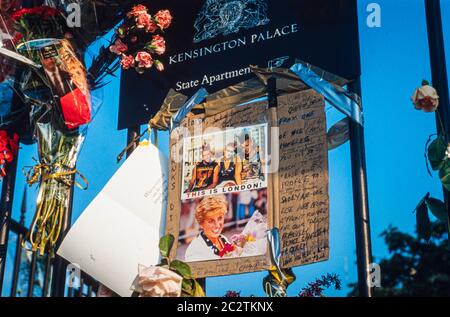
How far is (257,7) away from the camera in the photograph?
333 cm

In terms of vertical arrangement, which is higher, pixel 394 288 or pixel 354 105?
pixel 354 105

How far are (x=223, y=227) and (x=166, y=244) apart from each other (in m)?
A: 0.24

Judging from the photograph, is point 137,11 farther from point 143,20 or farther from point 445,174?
point 445,174

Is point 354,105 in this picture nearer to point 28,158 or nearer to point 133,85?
point 133,85

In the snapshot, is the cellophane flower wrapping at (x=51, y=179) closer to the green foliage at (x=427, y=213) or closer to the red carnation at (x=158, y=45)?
the red carnation at (x=158, y=45)

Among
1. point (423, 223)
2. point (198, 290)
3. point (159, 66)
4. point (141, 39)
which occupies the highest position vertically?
point (141, 39)

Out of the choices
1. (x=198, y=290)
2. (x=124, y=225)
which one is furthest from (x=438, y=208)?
(x=124, y=225)

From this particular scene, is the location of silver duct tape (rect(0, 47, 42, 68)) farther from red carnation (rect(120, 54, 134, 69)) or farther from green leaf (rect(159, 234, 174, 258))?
green leaf (rect(159, 234, 174, 258))

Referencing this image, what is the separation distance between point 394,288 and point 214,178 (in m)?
0.83

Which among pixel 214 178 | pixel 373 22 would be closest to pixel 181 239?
pixel 214 178

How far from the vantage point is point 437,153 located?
2812 mm

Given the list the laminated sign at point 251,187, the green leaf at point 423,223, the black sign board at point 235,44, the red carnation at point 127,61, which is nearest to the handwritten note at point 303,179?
the laminated sign at point 251,187

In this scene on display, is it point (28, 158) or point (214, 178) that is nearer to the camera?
point (214, 178)

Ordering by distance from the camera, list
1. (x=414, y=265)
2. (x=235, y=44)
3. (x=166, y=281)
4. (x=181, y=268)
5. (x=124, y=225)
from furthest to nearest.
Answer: (x=235, y=44) → (x=124, y=225) → (x=181, y=268) → (x=166, y=281) → (x=414, y=265)
